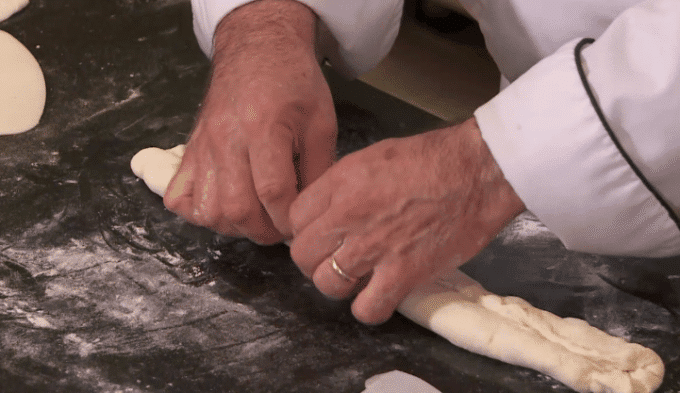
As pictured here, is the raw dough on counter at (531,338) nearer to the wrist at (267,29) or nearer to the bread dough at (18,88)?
the wrist at (267,29)

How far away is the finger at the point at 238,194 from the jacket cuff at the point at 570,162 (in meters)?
0.35

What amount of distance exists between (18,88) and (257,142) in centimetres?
67

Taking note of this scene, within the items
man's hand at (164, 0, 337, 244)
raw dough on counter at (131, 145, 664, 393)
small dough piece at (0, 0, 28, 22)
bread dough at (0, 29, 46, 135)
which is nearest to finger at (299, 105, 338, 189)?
man's hand at (164, 0, 337, 244)

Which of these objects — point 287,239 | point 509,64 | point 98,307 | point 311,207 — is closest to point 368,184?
point 311,207

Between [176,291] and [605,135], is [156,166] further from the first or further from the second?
[605,135]

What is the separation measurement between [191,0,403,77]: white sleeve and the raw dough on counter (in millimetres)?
508

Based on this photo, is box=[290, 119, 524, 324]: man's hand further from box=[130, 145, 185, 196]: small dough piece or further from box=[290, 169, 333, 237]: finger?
box=[130, 145, 185, 196]: small dough piece

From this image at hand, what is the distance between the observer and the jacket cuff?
89 cm

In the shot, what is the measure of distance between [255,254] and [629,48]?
647 mm

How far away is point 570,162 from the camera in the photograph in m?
0.91

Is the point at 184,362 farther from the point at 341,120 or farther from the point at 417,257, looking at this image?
the point at 341,120

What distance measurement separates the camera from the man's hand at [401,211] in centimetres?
95

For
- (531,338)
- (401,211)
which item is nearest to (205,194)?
(401,211)

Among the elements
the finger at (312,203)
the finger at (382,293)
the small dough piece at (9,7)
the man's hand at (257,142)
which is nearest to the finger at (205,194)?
the man's hand at (257,142)
